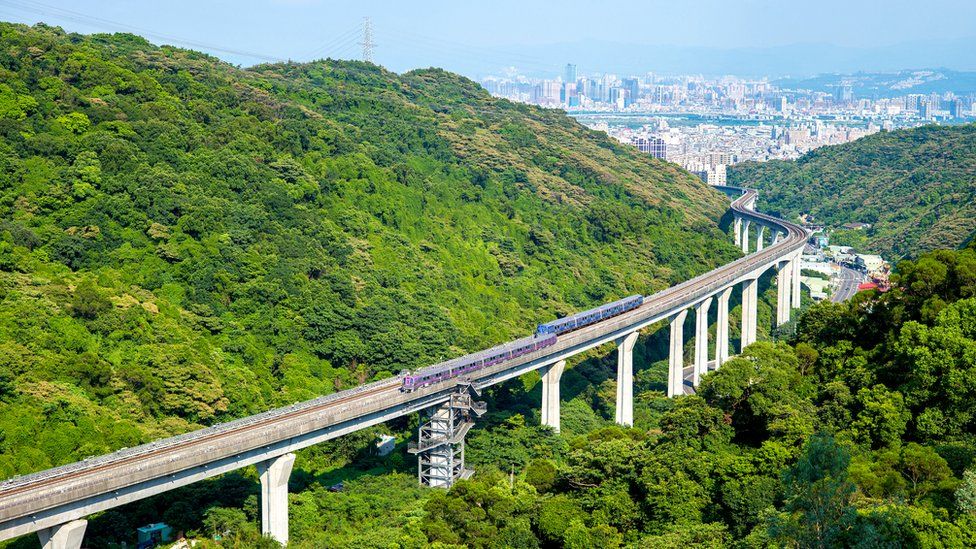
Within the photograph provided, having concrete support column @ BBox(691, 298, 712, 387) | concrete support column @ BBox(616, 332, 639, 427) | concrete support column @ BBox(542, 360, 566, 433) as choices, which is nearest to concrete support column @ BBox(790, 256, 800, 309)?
concrete support column @ BBox(691, 298, 712, 387)

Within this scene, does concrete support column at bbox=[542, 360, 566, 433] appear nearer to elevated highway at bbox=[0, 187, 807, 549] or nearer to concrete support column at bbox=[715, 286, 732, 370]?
elevated highway at bbox=[0, 187, 807, 549]

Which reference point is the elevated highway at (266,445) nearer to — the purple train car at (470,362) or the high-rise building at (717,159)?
the purple train car at (470,362)

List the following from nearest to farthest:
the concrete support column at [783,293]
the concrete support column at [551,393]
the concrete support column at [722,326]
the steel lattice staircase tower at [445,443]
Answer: the steel lattice staircase tower at [445,443], the concrete support column at [551,393], the concrete support column at [722,326], the concrete support column at [783,293]

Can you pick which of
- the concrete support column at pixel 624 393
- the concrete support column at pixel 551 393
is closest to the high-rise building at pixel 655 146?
the concrete support column at pixel 624 393

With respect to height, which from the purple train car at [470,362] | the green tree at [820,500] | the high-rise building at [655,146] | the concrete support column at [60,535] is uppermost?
the high-rise building at [655,146]

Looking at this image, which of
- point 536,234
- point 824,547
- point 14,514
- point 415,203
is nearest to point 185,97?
→ point 415,203
